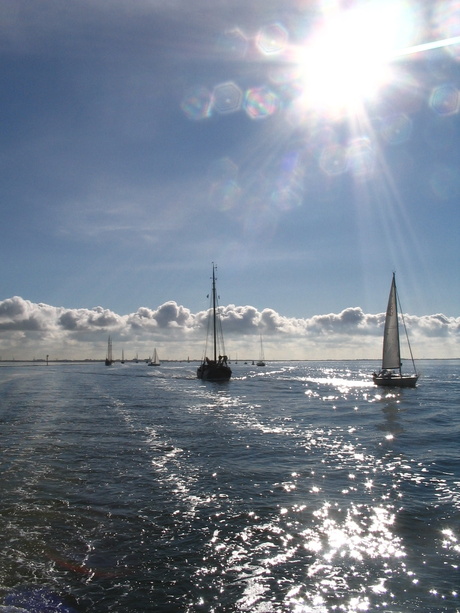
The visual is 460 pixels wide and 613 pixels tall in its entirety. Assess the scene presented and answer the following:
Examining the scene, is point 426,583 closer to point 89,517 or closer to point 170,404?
point 89,517

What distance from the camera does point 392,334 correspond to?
71875 mm

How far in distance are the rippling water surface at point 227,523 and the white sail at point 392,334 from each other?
155ft

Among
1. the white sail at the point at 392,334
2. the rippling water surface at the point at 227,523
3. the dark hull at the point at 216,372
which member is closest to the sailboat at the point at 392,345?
the white sail at the point at 392,334

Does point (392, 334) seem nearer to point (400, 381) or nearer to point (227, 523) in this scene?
point (400, 381)

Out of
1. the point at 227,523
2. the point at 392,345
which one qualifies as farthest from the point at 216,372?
the point at 227,523

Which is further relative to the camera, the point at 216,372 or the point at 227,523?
the point at 216,372

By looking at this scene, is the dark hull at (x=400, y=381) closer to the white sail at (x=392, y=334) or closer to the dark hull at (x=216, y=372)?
the white sail at (x=392, y=334)

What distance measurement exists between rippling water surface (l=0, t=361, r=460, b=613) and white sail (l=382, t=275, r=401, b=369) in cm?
4728

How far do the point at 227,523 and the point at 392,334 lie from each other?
6489 centimetres

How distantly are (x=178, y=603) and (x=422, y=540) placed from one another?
6547 millimetres

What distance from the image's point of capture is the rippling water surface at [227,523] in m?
8.74

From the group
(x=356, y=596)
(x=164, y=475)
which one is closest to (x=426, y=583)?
(x=356, y=596)

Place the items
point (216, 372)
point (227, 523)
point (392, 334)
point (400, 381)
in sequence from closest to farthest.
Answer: point (227, 523), point (400, 381), point (392, 334), point (216, 372)

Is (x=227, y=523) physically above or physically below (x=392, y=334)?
below
